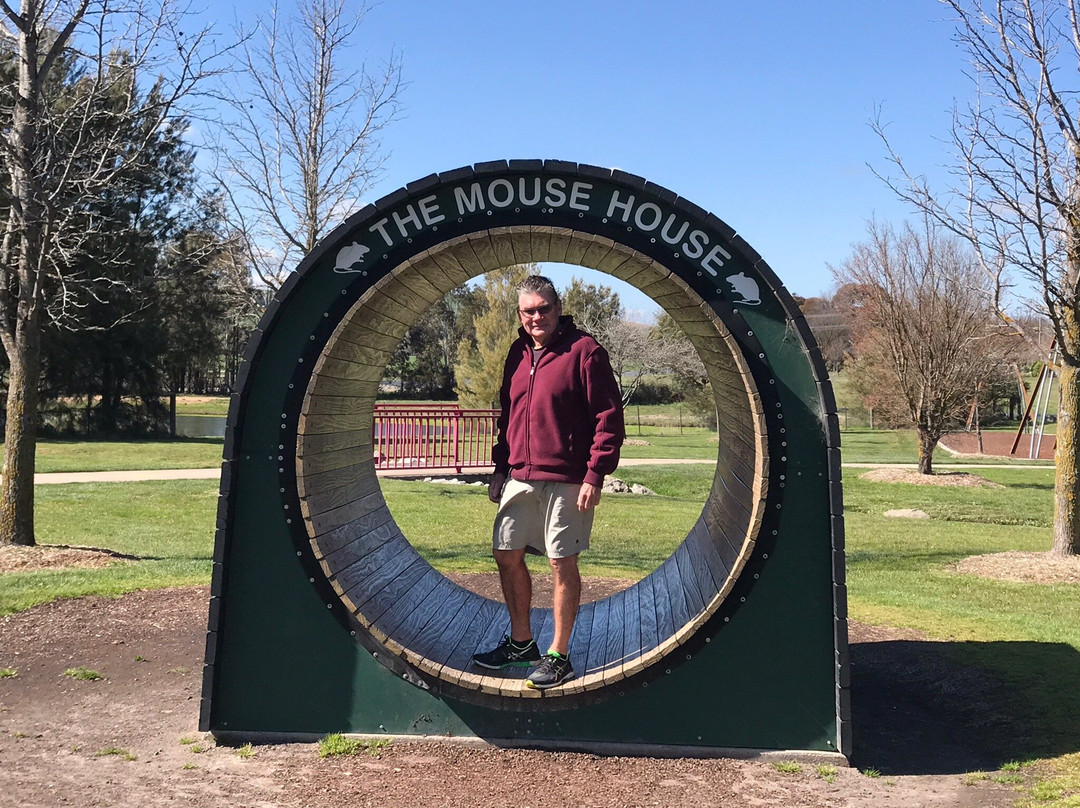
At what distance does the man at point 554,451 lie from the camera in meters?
4.78

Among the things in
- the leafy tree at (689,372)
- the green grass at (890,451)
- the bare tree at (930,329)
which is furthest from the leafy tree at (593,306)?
the bare tree at (930,329)

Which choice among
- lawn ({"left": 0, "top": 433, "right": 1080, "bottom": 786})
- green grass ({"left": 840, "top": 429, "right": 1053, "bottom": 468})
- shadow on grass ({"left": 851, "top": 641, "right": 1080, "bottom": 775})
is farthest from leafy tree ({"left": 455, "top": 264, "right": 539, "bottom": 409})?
shadow on grass ({"left": 851, "top": 641, "right": 1080, "bottom": 775})

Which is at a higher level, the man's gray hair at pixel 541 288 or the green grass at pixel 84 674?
the man's gray hair at pixel 541 288

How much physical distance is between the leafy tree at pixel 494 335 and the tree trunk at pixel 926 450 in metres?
13.5

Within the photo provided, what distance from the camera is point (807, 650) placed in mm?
4715

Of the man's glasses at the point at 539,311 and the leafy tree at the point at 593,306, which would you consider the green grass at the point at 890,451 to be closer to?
the leafy tree at the point at 593,306

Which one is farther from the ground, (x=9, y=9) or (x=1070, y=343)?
(x=9, y=9)

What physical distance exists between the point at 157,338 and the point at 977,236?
2611 centimetres

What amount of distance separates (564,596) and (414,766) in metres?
1.05

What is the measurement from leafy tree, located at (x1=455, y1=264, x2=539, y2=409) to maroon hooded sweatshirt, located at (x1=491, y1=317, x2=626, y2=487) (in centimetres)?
2677

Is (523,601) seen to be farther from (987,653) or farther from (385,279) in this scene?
(987,653)

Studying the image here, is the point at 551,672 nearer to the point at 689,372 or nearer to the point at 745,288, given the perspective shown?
the point at 745,288

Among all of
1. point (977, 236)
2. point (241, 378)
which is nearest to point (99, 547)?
point (241, 378)

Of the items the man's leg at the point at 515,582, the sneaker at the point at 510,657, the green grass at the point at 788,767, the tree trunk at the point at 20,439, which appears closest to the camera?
the green grass at the point at 788,767
